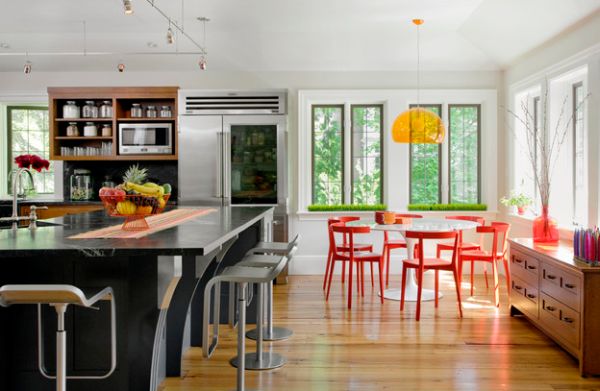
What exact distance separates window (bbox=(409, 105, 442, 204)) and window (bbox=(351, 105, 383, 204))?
0.41 metres

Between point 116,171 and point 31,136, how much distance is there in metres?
1.24

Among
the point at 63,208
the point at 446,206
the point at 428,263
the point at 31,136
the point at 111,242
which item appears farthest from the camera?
the point at 31,136

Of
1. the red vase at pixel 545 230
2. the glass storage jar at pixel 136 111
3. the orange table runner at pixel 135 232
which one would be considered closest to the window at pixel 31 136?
the glass storage jar at pixel 136 111

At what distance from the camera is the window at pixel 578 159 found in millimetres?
5301

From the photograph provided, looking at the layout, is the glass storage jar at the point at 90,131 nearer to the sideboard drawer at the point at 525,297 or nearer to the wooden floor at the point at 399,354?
the wooden floor at the point at 399,354

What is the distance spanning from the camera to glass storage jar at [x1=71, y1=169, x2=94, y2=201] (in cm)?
726

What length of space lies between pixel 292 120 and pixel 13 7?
3.22 m

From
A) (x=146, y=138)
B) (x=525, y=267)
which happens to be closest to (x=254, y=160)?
(x=146, y=138)

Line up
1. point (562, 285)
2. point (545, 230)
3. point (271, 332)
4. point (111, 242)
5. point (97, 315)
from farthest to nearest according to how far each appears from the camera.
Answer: point (545, 230) < point (271, 332) < point (562, 285) < point (97, 315) < point (111, 242)

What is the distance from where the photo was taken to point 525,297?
4773 millimetres

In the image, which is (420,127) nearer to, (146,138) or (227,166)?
(227,166)

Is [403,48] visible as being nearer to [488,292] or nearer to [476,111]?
[476,111]

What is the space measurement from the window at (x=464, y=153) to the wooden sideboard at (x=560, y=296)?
2234 millimetres

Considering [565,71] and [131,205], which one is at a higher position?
[565,71]
